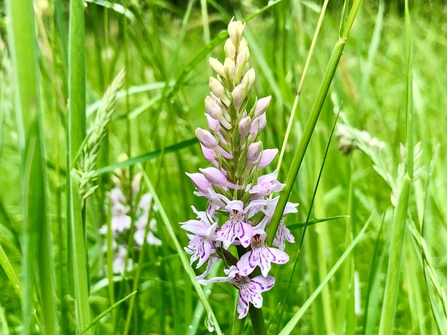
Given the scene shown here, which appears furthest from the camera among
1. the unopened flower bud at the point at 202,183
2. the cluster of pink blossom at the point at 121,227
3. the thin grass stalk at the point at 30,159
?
the cluster of pink blossom at the point at 121,227

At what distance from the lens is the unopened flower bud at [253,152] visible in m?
0.45

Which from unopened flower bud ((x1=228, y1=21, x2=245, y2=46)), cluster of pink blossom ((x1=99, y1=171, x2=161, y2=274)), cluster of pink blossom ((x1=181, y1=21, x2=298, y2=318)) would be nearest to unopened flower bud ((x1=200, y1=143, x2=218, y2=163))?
cluster of pink blossom ((x1=181, y1=21, x2=298, y2=318))

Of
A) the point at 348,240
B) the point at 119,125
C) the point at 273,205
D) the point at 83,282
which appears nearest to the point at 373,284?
the point at 348,240

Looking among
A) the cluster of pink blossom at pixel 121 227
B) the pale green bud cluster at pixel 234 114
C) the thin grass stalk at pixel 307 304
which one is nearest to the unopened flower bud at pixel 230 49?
the pale green bud cluster at pixel 234 114

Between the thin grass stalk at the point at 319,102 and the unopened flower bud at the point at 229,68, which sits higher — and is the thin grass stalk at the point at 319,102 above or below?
below

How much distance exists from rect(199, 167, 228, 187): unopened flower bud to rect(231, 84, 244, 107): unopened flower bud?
0.07 metres

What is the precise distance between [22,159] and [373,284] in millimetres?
478

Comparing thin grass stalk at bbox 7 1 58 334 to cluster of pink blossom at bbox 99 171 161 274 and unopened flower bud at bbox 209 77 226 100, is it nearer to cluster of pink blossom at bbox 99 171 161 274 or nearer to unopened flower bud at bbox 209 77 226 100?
unopened flower bud at bbox 209 77 226 100

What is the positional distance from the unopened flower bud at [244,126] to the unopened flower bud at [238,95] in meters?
0.02

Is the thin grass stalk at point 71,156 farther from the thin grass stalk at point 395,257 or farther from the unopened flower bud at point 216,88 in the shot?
the thin grass stalk at point 395,257

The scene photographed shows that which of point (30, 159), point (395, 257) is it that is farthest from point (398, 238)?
point (30, 159)

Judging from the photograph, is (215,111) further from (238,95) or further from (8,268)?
(8,268)

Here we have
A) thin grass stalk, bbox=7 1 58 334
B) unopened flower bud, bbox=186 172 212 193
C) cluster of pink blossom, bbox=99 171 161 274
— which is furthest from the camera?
cluster of pink blossom, bbox=99 171 161 274

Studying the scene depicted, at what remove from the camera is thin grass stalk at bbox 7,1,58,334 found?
363 millimetres
